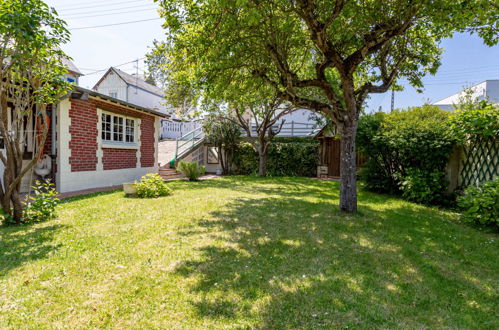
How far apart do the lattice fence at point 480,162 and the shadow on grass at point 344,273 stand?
194 centimetres

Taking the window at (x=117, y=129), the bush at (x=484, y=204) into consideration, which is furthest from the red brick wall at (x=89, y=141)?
the bush at (x=484, y=204)

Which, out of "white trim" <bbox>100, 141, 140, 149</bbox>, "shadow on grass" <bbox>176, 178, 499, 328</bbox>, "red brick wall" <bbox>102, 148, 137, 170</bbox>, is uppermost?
"white trim" <bbox>100, 141, 140, 149</bbox>

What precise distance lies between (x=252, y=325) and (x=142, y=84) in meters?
29.1

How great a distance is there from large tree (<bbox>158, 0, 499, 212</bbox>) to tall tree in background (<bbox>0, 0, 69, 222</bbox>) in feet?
7.39

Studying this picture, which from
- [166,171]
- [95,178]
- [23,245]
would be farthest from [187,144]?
[23,245]

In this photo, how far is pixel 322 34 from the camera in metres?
5.44

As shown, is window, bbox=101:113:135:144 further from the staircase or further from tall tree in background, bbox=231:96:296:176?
tall tree in background, bbox=231:96:296:176

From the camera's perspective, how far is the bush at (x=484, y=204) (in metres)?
4.98

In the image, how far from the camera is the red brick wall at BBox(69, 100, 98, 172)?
329 inches

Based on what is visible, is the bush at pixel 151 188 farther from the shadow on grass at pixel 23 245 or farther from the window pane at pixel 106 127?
the shadow on grass at pixel 23 245

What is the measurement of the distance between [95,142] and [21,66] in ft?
17.3

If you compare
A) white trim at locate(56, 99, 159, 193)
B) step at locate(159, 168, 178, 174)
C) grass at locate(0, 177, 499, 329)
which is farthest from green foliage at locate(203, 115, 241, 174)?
grass at locate(0, 177, 499, 329)

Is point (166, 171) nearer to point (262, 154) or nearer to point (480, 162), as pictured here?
point (262, 154)

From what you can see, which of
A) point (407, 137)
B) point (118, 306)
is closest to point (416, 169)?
point (407, 137)
